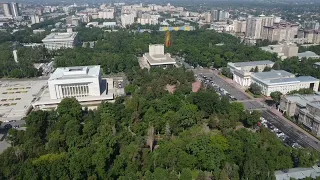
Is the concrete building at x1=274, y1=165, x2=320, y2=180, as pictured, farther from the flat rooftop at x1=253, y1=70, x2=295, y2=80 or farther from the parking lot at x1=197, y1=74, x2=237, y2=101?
the flat rooftop at x1=253, y1=70, x2=295, y2=80

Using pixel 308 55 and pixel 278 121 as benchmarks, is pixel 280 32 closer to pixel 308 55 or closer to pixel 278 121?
pixel 308 55

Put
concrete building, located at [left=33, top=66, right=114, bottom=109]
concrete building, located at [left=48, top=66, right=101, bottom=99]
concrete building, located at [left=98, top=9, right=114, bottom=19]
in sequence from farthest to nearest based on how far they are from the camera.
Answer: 1. concrete building, located at [left=98, top=9, right=114, bottom=19]
2. concrete building, located at [left=48, top=66, right=101, bottom=99]
3. concrete building, located at [left=33, top=66, right=114, bottom=109]

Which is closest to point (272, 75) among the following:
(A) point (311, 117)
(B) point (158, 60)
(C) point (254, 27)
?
(A) point (311, 117)

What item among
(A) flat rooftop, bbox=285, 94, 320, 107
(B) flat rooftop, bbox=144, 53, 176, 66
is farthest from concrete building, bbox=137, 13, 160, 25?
(A) flat rooftop, bbox=285, 94, 320, 107

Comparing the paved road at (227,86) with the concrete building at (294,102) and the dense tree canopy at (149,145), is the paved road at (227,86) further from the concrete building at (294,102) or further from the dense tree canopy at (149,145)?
the dense tree canopy at (149,145)

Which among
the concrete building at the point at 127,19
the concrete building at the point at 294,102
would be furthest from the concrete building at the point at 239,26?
the concrete building at the point at 294,102

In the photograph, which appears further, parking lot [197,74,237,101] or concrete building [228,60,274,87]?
concrete building [228,60,274,87]
